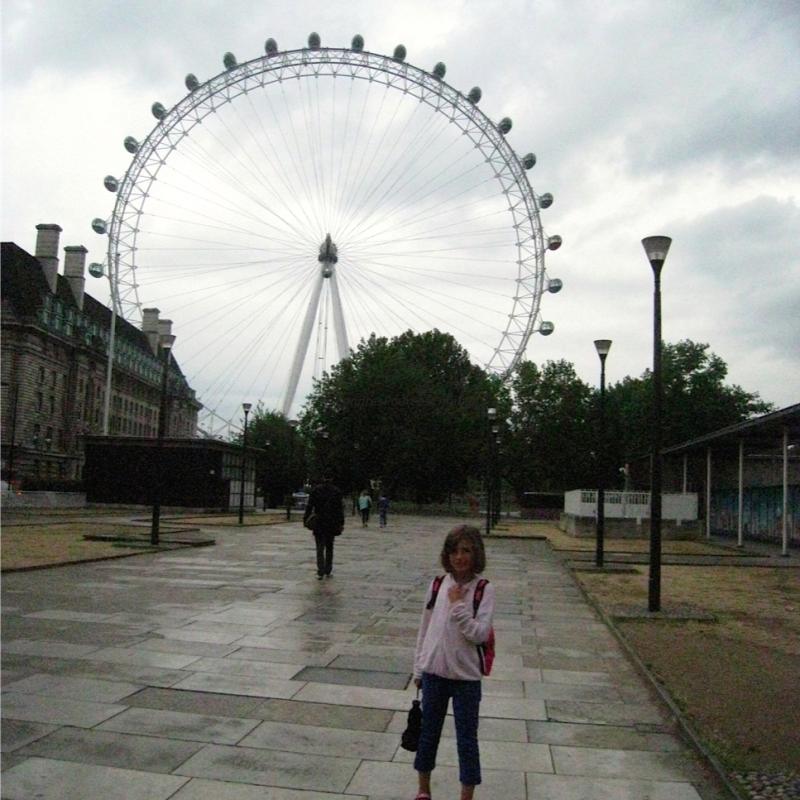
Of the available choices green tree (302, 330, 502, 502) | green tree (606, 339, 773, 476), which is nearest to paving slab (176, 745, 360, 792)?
green tree (302, 330, 502, 502)

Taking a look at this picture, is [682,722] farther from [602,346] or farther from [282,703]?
[602,346]

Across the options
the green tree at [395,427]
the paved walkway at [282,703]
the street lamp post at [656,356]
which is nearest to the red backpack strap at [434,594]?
the paved walkway at [282,703]

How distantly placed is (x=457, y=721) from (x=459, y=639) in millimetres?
488

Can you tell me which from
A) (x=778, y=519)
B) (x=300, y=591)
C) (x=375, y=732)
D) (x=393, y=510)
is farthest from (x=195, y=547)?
(x=393, y=510)

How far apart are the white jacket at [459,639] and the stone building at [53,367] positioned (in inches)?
2715

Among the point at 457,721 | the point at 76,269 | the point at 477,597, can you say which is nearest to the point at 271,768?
the point at 457,721

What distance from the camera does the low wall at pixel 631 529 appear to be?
130 ft

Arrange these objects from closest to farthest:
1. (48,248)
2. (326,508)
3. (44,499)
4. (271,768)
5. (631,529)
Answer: (271,768) → (326,508) → (631,529) → (44,499) → (48,248)

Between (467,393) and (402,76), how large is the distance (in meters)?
45.7

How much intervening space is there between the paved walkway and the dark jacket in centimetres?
248

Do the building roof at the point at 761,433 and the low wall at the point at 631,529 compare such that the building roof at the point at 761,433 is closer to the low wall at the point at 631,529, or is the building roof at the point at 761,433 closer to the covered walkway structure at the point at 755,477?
the covered walkway structure at the point at 755,477

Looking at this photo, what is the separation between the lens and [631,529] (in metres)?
39.5

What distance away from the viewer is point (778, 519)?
36.5 metres

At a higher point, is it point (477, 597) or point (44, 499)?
point (477, 597)
